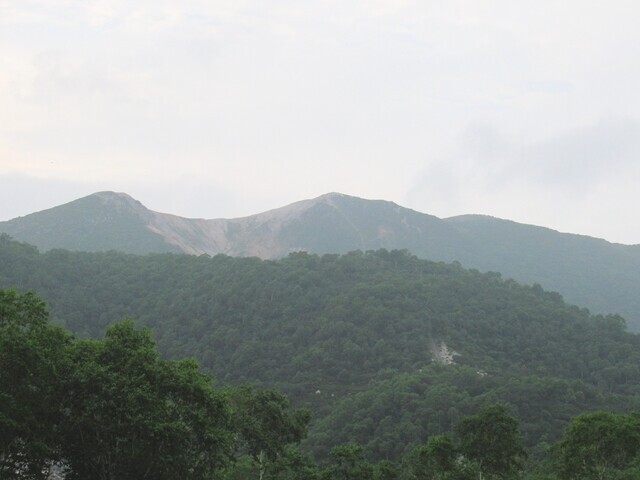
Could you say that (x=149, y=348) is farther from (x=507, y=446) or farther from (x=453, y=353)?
(x=453, y=353)

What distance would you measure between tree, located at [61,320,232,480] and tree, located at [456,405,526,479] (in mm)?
12809

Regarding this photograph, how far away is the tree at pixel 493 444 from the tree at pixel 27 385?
1880 cm

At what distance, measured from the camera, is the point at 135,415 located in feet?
79.7

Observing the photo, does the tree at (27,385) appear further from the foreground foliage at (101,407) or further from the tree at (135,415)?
→ the tree at (135,415)

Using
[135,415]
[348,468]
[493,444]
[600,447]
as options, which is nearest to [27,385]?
[135,415]

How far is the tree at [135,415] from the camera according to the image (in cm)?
2439

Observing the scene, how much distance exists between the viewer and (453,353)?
364 ft

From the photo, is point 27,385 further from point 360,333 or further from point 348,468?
point 360,333

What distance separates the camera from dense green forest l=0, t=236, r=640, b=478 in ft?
261

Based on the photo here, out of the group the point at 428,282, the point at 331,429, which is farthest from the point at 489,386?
the point at 428,282

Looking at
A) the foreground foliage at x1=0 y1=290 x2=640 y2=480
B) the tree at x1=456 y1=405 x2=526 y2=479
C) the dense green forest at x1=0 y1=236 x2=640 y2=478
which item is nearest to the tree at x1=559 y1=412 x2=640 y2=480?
the foreground foliage at x1=0 y1=290 x2=640 y2=480

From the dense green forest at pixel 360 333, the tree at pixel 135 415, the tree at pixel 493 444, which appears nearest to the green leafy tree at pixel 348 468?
the tree at pixel 493 444

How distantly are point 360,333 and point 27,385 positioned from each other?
90769 millimetres

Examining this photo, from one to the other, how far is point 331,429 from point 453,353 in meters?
38.9
